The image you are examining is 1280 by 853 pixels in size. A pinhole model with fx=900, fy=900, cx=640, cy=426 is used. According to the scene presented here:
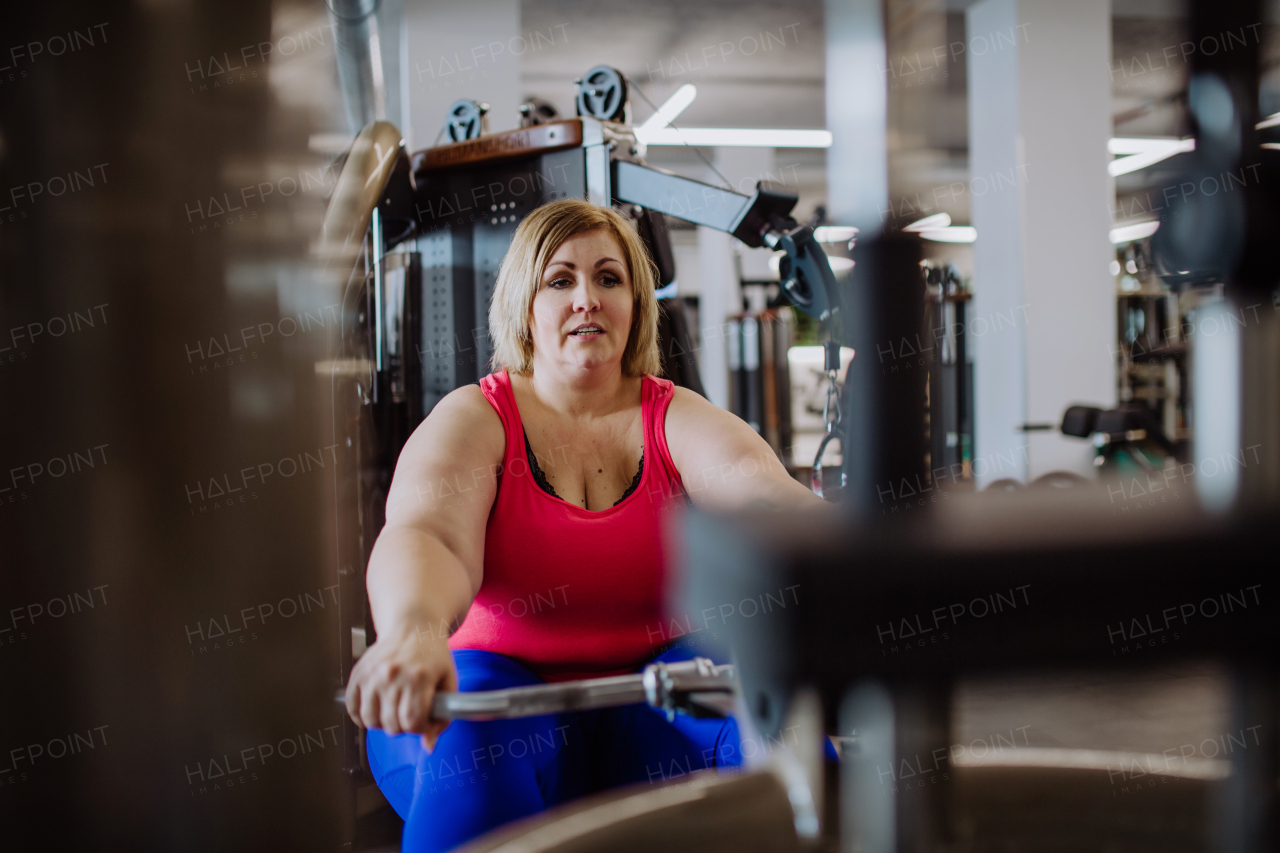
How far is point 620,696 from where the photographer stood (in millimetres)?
682

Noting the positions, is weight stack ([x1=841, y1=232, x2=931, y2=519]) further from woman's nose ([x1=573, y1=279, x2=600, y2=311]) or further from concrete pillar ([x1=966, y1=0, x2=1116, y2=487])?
concrete pillar ([x1=966, y1=0, x2=1116, y2=487])

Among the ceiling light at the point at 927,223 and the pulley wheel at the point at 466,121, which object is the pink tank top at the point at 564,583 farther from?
the pulley wheel at the point at 466,121

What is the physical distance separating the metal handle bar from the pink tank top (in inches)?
23.5

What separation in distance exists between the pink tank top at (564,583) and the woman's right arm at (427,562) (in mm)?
40

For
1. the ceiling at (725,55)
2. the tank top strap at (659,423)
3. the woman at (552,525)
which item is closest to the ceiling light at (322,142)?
the woman at (552,525)

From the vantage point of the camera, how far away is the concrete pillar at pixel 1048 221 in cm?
525

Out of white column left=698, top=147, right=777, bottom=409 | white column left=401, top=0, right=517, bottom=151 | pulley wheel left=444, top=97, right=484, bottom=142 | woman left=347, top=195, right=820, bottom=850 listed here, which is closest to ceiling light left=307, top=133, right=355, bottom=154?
woman left=347, top=195, right=820, bottom=850

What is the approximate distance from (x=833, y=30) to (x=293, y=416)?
647mm

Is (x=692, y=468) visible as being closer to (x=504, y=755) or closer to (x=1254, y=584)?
(x=504, y=755)

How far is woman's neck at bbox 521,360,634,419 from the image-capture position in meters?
1.46

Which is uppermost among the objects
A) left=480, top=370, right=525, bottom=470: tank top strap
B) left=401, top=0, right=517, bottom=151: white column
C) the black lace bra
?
left=401, top=0, right=517, bottom=151: white column

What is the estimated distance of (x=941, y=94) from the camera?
36 cm

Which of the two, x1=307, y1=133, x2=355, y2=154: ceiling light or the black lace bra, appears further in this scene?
the black lace bra

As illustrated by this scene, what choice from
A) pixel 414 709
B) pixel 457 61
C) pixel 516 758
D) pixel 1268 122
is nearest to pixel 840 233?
pixel 1268 122
